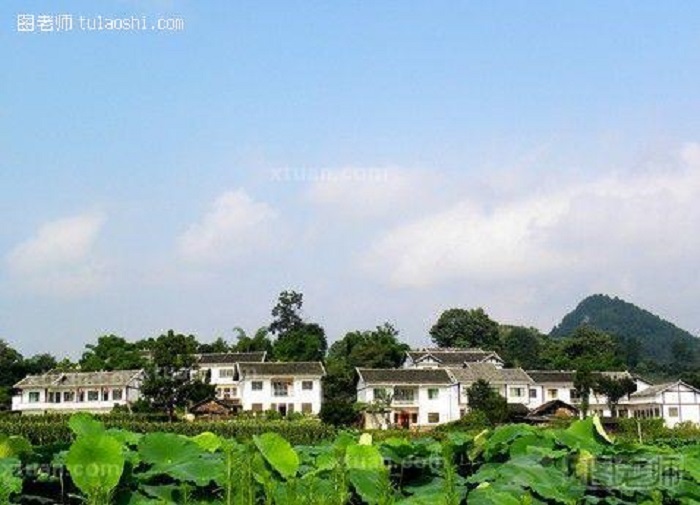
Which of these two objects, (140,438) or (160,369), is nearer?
(140,438)

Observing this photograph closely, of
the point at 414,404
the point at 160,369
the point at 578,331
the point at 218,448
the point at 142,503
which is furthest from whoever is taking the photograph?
the point at 578,331

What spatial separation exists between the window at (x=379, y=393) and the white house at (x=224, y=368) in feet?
37.6

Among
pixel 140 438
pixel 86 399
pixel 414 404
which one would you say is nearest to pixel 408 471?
pixel 140 438

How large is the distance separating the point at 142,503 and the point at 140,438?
24.0 inches

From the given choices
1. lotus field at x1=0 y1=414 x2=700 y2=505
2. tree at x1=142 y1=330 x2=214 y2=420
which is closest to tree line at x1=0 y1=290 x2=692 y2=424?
tree at x1=142 y1=330 x2=214 y2=420

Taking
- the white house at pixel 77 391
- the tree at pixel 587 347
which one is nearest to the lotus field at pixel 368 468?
the white house at pixel 77 391

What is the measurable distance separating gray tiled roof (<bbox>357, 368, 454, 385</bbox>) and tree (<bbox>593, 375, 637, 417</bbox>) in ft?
32.4

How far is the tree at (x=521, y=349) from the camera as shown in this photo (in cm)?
8431

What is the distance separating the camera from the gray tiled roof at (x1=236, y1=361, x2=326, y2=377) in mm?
57906

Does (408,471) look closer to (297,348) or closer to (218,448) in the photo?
(218,448)

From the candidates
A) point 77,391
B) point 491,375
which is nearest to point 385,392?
point 491,375

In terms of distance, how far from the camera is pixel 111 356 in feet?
213

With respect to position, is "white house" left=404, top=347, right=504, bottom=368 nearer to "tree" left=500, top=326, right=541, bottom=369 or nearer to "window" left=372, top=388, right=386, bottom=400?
"tree" left=500, top=326, right=541, bottom=369

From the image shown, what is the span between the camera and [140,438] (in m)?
3.47
